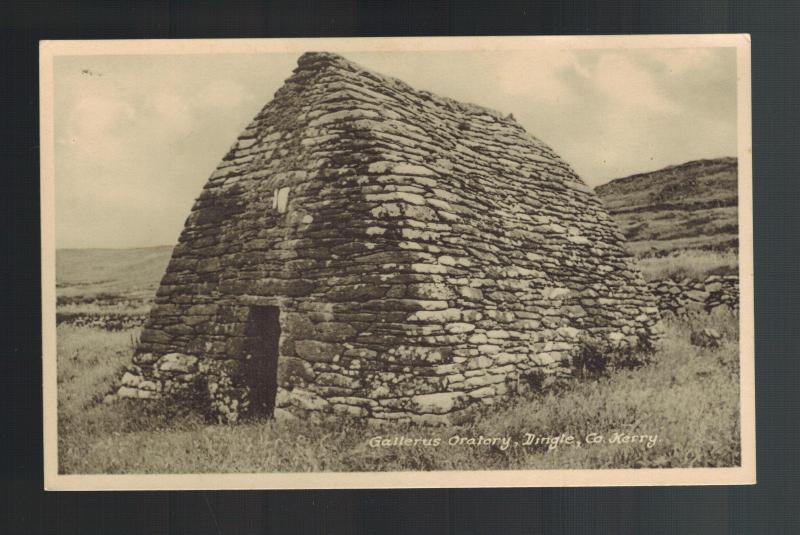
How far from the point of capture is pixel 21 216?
4566 millimetres

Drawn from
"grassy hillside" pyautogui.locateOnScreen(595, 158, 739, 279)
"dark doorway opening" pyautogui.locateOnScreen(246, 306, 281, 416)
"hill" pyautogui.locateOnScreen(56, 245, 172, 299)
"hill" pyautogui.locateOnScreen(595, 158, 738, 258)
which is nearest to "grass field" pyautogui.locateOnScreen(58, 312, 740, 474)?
"dark doorway opening" pyautogui.locateOnScreen(246, 306, 281, 416)

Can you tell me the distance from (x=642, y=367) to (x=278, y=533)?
318cm

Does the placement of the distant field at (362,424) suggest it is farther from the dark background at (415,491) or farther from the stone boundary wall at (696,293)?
the dark background at (415,491)

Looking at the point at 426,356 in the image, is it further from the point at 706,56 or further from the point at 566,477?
the point at 706,56

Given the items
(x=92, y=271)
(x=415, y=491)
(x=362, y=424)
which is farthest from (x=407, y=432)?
(x=92, y=271)

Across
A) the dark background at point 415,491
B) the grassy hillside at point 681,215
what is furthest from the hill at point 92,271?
the grassy hillside at point 681,215

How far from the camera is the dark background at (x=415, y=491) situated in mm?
4402

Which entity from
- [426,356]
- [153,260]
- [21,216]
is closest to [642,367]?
[426,356]

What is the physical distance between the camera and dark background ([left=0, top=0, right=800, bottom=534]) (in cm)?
440

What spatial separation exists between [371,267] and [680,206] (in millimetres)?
2502

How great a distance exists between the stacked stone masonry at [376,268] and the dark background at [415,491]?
0.61 m

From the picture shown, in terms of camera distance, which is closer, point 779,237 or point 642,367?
point 779,237

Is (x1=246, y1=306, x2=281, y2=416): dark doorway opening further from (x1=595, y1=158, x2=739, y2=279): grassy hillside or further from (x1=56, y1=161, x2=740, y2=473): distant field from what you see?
(x1=595, y1=158, x2=739, y2=279): grassy hillside

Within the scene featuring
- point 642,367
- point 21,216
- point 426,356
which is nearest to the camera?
point 426,356
